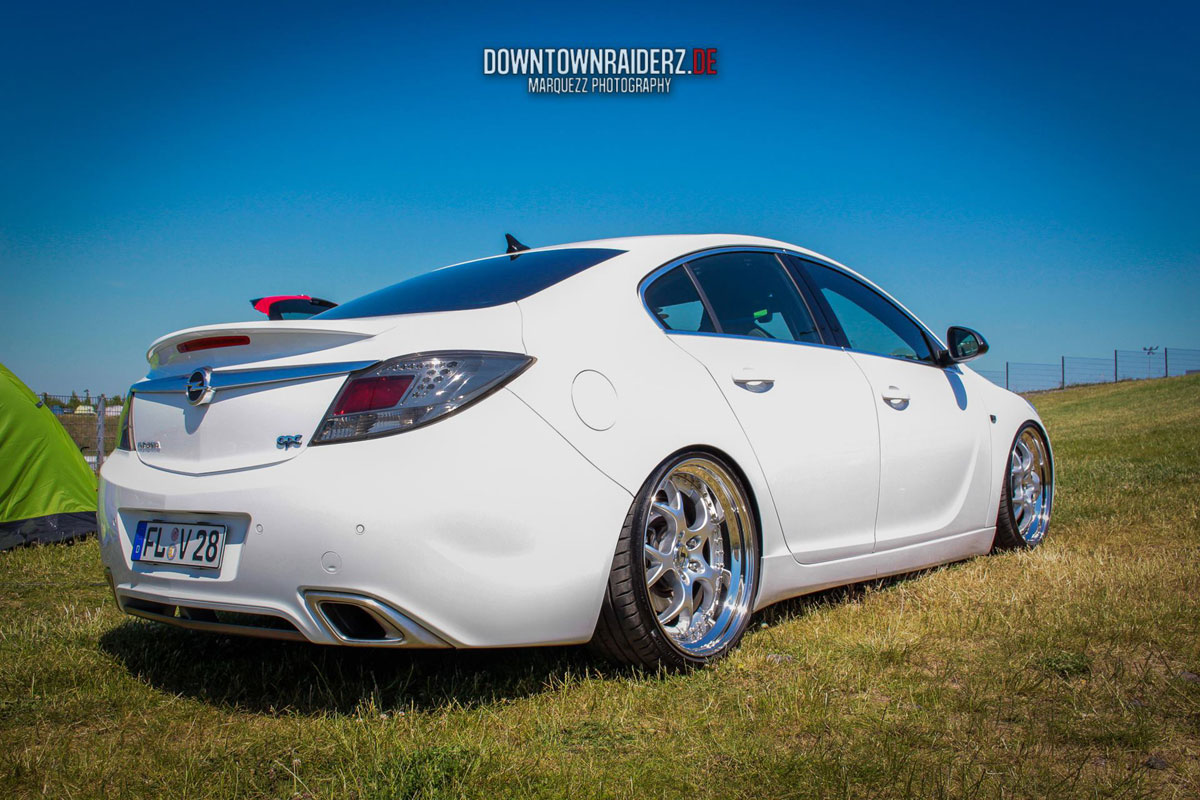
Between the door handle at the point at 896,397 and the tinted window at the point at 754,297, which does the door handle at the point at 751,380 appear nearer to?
the tinted window at the point at 754,297

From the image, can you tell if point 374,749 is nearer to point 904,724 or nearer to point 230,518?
point 230,518

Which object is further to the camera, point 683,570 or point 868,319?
point 868,319

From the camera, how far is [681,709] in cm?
267

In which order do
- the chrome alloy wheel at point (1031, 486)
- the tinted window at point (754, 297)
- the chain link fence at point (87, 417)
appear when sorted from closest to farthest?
the tinted window at point (754, 297)
the chrome alloy wheel at point (1031, 486)
the chain link fence at point (87, 417)

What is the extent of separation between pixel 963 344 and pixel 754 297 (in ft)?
5.16

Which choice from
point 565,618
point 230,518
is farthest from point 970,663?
point 230,518

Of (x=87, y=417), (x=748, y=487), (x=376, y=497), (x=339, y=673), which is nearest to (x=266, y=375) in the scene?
(x=376, y=497)

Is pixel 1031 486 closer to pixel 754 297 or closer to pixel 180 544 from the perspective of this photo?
pixel 754 297

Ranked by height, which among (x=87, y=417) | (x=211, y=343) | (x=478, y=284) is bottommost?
(x=87, y=417)

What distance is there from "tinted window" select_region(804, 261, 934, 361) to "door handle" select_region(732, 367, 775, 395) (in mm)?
893

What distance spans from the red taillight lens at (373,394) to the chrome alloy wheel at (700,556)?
90cm

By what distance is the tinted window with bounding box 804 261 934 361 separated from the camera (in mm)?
4242

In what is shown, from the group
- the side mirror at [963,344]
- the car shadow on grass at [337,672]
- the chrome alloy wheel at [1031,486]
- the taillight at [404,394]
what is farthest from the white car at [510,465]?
the chrome alloy wheel at [1031,486]

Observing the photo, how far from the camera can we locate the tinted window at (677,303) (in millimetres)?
3258
